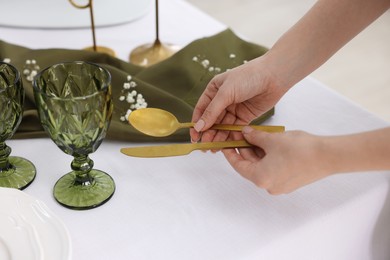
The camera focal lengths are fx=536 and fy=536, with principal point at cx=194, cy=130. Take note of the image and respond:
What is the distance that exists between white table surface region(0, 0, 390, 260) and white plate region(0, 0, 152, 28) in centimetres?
48

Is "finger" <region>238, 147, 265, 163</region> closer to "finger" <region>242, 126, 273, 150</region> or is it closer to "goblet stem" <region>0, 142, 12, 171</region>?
"finger" <region>242, 126, 273, 150</region>

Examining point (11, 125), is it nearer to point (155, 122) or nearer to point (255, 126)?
point (155, 122)

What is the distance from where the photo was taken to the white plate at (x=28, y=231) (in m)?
0.67

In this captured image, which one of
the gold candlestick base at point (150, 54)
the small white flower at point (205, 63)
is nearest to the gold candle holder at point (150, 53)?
the gold candlestick base at point (150, 54)

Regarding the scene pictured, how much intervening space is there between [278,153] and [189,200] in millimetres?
166

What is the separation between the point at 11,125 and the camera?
0.82 m

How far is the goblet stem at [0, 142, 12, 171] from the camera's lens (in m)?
0.86

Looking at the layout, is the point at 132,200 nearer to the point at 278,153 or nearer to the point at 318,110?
the point at 278,153

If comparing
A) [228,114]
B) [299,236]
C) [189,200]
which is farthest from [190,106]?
[299,236]

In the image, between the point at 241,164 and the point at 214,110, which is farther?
the point at 214,110

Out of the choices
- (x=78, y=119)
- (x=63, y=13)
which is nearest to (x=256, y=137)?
(x=78, y=119)

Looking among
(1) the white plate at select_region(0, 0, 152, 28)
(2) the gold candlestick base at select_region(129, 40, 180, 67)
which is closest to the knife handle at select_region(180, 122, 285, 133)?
(2) the gold candlestick base at select_region(129, 40, 180, 67)

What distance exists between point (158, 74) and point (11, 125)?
36cm

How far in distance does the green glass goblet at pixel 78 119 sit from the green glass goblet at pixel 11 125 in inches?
1.6
